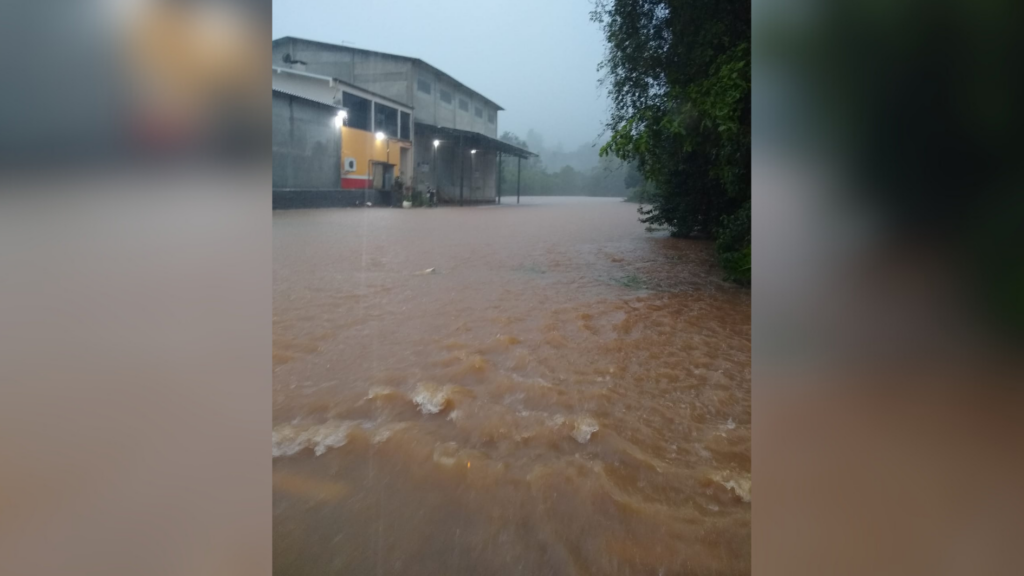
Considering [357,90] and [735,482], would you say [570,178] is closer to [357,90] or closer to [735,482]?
[357,90]

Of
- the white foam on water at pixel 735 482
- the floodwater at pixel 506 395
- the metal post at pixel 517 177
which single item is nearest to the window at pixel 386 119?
the floodwater at pixel 506 395

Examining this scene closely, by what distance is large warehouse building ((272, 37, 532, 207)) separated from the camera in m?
1.21

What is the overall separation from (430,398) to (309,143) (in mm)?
903

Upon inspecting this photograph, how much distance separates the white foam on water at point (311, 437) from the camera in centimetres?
147

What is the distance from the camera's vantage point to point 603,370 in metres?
2.17

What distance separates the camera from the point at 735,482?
141cm

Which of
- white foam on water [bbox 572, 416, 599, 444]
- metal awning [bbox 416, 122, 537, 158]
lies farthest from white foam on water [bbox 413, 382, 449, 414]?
metal awning [bbox 416, 122, 537, 158]

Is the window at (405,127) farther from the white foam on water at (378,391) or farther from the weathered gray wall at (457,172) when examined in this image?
the white foam on water at (378,391)

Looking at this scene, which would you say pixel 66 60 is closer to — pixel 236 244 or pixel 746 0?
pixel 236 244

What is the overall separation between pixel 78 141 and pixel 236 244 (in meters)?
0.14

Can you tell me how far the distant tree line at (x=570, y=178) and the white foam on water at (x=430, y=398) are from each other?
1.06 metres

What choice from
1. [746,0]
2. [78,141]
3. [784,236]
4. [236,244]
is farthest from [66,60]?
[746,0]

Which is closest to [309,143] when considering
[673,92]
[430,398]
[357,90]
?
[357,90]

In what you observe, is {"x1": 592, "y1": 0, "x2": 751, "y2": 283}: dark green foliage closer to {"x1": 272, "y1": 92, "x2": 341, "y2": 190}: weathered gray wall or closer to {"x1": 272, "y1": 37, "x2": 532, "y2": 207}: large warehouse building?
{"x1": 272, "y1": 37, "x2": 532, "y2": 207}: large warehouse building
